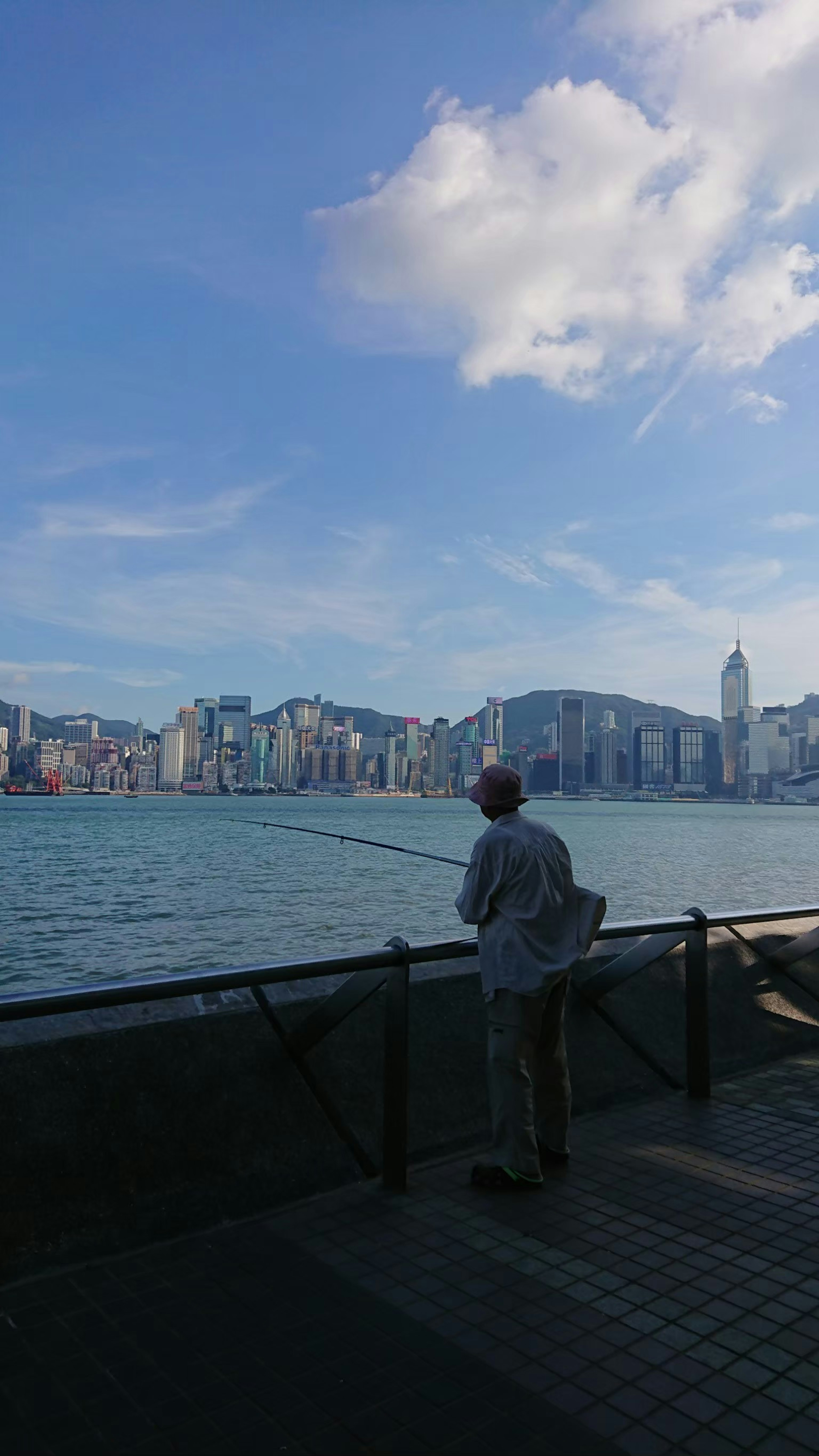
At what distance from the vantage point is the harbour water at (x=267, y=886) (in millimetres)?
25344

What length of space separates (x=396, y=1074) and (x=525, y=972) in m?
0.71

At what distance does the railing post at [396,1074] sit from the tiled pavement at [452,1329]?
0.11 m

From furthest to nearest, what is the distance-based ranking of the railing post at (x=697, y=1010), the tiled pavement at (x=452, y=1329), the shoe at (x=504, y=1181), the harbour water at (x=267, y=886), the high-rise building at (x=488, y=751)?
the high-rise building at (x=488, y=751)
the harbour water at (x=267, y=886)
the railing post at (x=697, y=1010)
the shoe at (x=504, y=1181)
the tiled pavement at (x=452, y=1329)

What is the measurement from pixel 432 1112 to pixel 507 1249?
3.49ft

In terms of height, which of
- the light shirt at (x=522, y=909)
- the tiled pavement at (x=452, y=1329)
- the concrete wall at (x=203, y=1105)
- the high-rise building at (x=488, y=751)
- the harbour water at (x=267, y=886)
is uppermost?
the high-rise building at (x=488, y=751)

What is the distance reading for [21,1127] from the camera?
346 cm

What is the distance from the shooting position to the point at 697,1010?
550 centimetres

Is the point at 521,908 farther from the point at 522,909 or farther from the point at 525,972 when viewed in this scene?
the point at 525,972

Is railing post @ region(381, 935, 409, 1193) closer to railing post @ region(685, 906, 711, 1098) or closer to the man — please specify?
the man

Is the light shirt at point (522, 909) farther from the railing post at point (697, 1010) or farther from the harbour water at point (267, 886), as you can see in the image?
the railing post at point (697, 1010)

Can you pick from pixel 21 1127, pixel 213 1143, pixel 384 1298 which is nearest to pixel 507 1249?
pixel 384 1298

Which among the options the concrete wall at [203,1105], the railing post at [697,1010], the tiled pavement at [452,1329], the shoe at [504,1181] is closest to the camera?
the tiled pavement at [452,1329]

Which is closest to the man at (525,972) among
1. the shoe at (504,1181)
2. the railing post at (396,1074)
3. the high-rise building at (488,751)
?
the shoe at (504,1181)

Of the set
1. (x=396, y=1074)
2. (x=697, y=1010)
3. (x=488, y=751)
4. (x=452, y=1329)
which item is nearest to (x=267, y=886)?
(x=697, y=1010)
